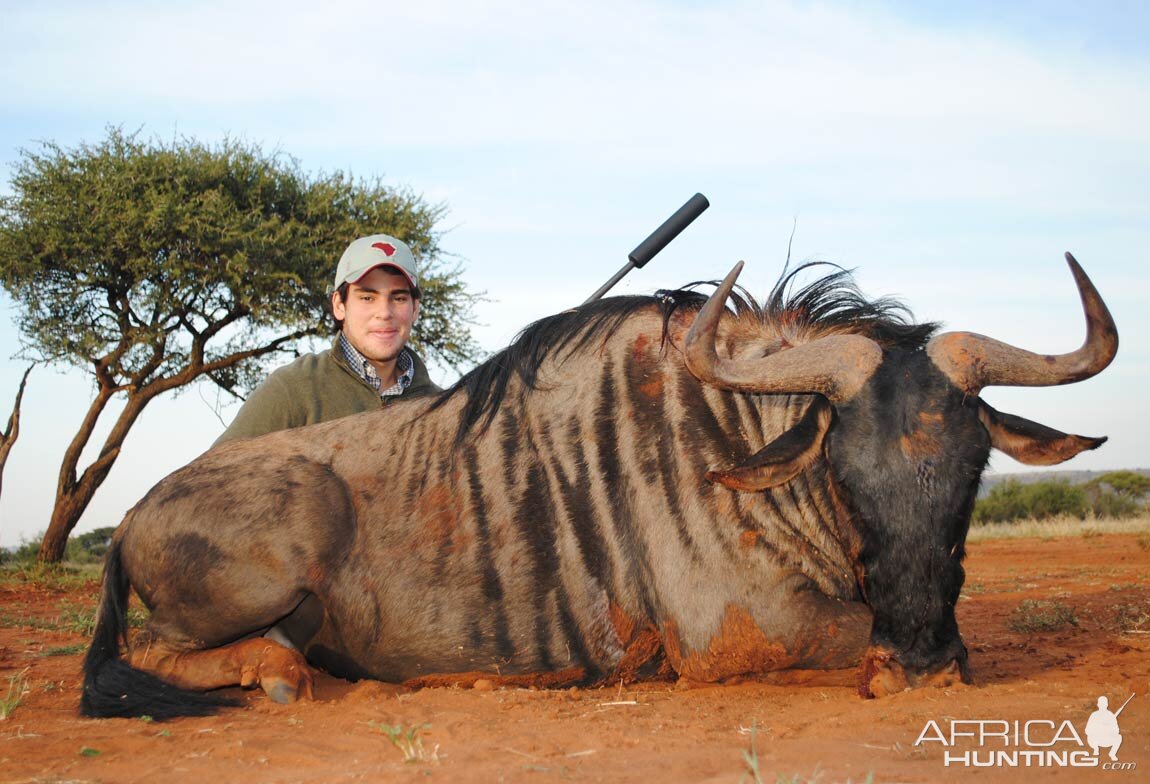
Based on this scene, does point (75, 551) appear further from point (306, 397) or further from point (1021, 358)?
point (1021, 358)

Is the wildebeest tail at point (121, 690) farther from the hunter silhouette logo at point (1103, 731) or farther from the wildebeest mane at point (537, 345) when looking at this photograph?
the hunter silhouette logo at point (1103, 731)

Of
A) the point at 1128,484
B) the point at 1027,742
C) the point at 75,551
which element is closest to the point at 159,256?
the point at 75,551

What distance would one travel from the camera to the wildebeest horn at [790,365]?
3688 millimetres

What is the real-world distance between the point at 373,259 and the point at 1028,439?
11.4ft

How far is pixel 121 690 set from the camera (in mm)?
3990

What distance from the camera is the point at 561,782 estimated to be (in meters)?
2.56

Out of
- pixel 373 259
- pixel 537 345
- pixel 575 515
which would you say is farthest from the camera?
pixel 373 259

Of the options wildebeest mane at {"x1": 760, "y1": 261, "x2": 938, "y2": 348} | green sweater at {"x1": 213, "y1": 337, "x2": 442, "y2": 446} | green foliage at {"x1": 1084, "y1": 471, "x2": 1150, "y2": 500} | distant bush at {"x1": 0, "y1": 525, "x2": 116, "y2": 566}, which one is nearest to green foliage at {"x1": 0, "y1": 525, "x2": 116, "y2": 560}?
distant bush at {"x1": 0, "y1": 525, "x2": 116, "y2": 566}

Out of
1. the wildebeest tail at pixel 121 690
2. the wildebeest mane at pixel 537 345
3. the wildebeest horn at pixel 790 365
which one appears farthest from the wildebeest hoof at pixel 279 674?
the wildebeest horn at pixel 790 365

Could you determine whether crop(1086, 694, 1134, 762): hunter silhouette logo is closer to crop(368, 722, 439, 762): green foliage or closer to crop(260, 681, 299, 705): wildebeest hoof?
crop(368, 722, 439, 762): green foliage

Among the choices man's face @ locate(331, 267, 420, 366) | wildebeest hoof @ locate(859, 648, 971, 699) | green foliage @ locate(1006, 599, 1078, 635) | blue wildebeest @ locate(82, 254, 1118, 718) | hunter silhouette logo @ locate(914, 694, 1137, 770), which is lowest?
green foliage @ locate(1006, 599, 1078, 635)

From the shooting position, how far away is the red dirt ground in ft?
8.80

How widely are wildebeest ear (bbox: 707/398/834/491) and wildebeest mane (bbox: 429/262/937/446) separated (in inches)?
26.7

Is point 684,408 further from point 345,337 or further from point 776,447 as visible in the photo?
point 345,337
